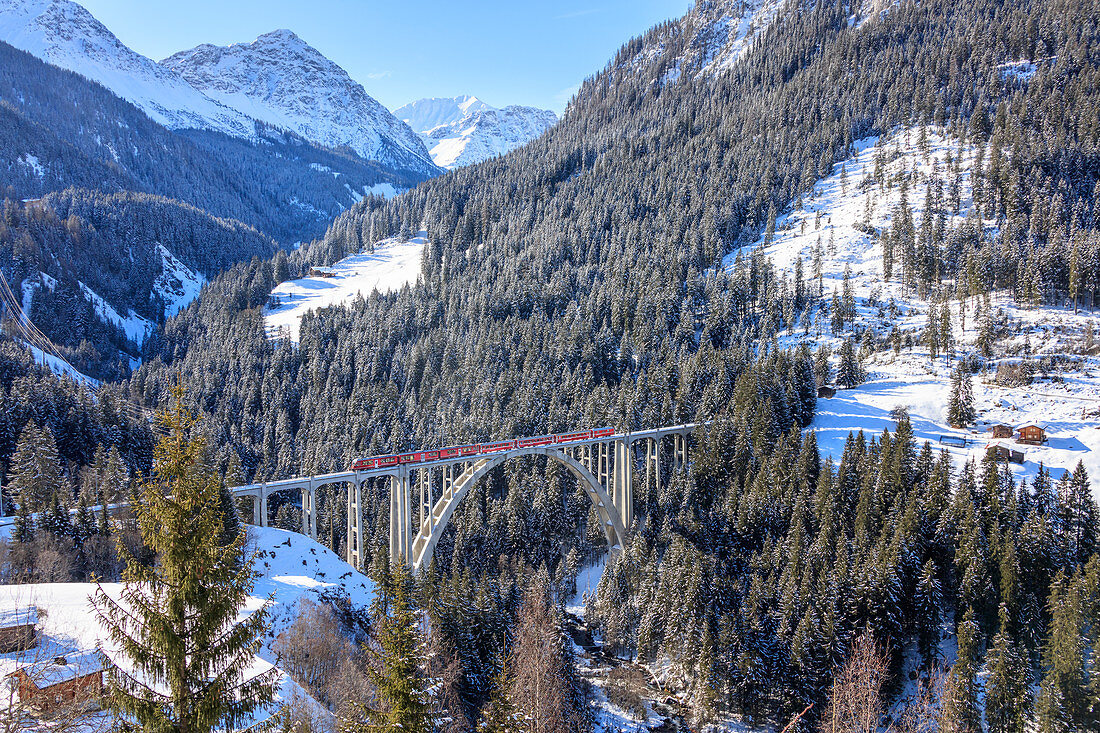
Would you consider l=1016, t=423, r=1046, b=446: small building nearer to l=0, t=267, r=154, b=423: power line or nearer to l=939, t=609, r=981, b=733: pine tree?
l=939, t=609, r=981, b=733: pine tree

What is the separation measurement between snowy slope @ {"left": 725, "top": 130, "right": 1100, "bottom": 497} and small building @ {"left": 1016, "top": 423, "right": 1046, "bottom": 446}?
88cm

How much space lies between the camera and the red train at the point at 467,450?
53628 mm

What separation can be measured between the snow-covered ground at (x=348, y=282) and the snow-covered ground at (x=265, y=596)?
93.7 m

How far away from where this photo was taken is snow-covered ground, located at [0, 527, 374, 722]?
2352 centimetres

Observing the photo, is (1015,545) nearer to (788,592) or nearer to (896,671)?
(896,671)

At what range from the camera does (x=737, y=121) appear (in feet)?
537

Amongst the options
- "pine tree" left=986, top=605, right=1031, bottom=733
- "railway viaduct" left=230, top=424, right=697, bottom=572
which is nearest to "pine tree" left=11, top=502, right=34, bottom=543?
"railway viaduct" left=230, top=424, right=697, bottom=572

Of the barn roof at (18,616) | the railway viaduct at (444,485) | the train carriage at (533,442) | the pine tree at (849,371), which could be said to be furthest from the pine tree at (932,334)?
the barn roof at (18,616)

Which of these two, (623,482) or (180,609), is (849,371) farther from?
(180,609)

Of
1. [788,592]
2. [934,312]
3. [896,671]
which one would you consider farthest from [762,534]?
[934,312]

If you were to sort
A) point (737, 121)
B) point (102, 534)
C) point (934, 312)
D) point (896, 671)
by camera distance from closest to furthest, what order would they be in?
point (102, 534) < point (896, 671) < point (934, 312) < point (737, 121)

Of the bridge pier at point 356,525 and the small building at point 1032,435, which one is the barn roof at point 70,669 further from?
the small building at point 1032,435

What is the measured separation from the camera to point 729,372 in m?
80.5

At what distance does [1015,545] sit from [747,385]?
31.9m
